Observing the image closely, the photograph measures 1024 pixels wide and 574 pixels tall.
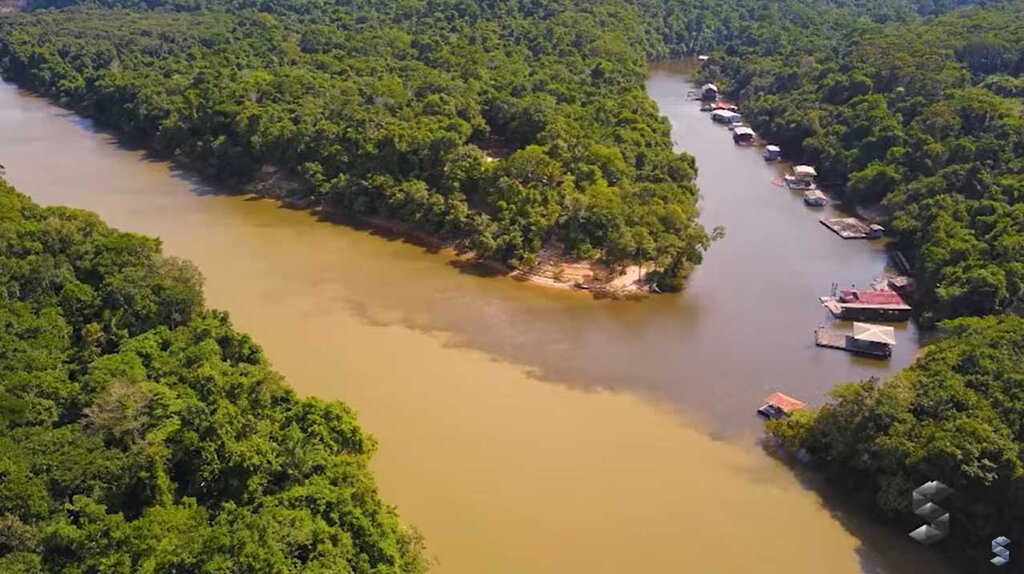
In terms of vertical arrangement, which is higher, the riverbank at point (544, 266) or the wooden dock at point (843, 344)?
the wooden dock at point (843, 344)

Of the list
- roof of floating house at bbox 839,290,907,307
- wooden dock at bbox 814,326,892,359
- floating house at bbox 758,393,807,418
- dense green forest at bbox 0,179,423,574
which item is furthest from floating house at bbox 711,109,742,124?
dense green forest at bbox 0,179,423,574

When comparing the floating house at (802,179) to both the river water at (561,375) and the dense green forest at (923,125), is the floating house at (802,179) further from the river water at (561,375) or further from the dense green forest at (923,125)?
the river water at (561,375)

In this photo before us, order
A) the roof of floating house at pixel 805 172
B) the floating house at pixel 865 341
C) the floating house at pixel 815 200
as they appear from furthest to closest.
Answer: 1. the roof of floating house at pixel 805 172
2. the floating house at pixel 815 200
3. the floating house at pixel 865 341

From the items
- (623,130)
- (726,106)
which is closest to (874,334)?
(623,130)

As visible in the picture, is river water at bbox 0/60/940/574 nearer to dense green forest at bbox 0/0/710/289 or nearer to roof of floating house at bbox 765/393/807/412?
roof of floating house at bbox 765/393/807/412

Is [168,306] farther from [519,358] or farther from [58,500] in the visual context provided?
[519,358]

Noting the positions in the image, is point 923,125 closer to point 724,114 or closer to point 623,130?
point 623,130

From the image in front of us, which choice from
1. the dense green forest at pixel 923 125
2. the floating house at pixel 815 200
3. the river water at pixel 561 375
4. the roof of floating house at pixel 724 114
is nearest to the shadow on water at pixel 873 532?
the river water at pixel 561 375

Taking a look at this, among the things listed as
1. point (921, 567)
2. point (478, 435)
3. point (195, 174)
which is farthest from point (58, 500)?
point (195, 174)
